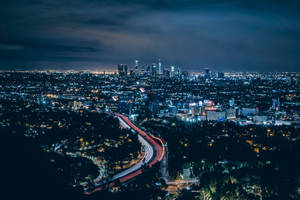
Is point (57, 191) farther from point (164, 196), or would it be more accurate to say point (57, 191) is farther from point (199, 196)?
point (199, 196)

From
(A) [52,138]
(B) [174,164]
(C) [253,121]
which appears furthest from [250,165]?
(C) [253,121]

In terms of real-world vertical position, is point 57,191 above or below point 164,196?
above

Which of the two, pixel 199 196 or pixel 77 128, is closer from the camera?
pixel 199 196

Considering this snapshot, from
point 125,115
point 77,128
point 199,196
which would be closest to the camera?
point 199,196

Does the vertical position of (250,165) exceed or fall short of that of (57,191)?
it falls short

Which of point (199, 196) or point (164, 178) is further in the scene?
point (164, 178)

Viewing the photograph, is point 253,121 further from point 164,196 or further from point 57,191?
point 57,191

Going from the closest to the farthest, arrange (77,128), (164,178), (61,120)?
(164,178)
(77,128)
(61,120)

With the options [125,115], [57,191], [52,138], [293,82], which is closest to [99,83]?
[125,115]

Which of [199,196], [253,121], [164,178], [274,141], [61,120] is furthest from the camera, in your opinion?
[253,121]
